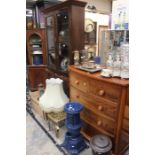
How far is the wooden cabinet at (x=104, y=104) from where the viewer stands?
4.72 feet

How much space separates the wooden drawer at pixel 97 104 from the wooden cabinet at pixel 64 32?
20.1 inches

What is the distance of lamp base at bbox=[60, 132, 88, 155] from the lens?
1.81 meters

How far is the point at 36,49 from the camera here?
342cm

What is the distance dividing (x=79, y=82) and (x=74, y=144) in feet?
2.39

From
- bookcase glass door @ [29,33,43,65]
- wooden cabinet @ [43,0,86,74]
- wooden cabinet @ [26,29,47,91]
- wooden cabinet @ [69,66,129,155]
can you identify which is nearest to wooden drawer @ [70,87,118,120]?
wooden cabinet @ [69,66,129,155]

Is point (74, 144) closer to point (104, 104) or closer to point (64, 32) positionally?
point (104, 104)

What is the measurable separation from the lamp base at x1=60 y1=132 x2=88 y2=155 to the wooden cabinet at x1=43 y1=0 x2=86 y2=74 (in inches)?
39.9

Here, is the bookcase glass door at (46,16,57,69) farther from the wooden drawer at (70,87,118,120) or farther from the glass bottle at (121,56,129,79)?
the glass bottle at (121,56,129,79)

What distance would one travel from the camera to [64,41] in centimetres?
235

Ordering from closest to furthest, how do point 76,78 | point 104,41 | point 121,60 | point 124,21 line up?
point 121,60, point 124,21, point 76,78, point 104,41
